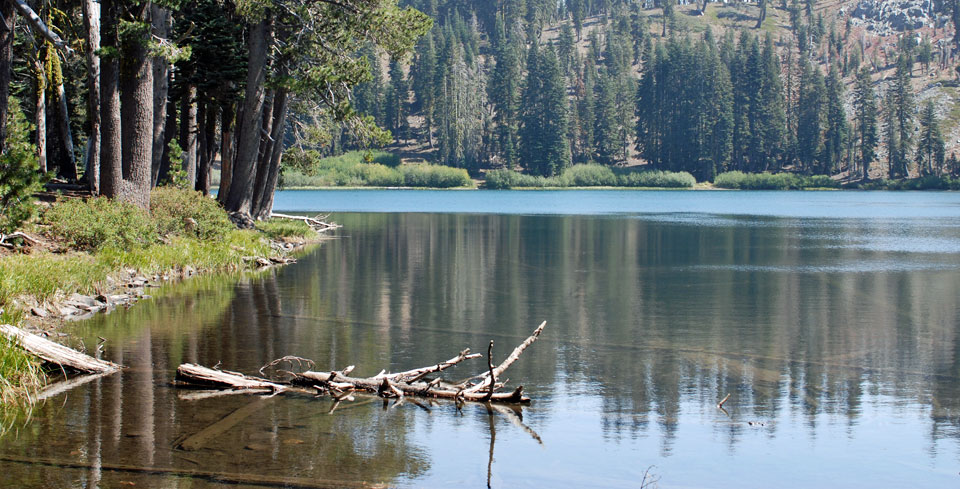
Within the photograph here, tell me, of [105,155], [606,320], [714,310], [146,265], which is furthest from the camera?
[105,155]

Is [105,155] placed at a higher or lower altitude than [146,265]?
higher

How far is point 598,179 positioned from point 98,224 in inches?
4795

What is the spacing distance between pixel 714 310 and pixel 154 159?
60.6ft

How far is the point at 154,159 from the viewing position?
3064 centimetres

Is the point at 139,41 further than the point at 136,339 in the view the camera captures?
Yes

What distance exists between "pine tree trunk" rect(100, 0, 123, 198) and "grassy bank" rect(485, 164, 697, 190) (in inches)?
4358

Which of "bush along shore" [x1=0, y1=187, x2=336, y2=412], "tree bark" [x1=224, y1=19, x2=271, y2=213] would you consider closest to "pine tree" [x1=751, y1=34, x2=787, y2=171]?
"tree bark" [x1=224, y1=19, x2=271, y2=213]

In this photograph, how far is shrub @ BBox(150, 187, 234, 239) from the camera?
27.1m

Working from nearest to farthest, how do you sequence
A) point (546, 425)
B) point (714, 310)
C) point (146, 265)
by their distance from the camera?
point (546, 425) → point (714, 310) → point (146, 265)

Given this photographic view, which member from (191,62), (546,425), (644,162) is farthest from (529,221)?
(644,162)

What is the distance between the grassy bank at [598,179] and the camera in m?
136

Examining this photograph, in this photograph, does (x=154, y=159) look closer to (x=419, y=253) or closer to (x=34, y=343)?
(x=419, y=253)

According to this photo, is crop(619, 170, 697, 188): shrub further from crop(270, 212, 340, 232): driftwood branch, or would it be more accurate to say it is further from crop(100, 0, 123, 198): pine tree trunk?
crop(100, 0, 123, 198): pine tree trunk

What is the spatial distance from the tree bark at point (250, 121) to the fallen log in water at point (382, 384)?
839 inches
